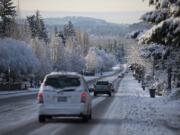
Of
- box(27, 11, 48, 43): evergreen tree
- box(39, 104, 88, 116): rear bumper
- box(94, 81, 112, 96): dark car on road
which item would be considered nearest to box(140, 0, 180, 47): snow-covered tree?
box(39, 104, 88, 116): rear bumper

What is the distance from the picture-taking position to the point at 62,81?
863 inches

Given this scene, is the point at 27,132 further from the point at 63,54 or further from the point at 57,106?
the point at 63,54

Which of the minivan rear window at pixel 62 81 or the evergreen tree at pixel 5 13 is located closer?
the minivan rear window at pixel 62 81

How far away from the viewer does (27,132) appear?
1761 cm

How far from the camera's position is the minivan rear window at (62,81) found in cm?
2180

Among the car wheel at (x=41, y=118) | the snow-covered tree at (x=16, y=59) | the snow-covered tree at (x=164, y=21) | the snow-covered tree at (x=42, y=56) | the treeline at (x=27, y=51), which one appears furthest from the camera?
the snow-covered tree at (x=42, y=56)

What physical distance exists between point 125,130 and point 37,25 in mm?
144357

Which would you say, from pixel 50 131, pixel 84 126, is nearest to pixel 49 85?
pixel 84 126

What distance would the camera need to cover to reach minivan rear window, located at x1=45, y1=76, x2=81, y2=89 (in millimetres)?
21797

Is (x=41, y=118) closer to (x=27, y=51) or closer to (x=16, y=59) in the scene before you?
(x=16, y=59)

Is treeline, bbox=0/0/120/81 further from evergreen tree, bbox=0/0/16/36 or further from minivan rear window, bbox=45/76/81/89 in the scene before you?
minivan rear window, bbox=45/76/81/89

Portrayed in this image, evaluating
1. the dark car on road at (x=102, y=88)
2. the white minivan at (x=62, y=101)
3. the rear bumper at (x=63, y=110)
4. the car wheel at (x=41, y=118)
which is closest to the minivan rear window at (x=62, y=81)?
the white minivan at (x=62, y=101)

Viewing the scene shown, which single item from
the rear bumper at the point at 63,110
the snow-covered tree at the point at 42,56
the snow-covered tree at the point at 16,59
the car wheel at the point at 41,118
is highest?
the rear bumper at the point at 63,110

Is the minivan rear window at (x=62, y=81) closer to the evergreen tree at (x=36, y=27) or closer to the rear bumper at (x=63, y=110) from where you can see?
the rear bumper at (x=63, y=110)
